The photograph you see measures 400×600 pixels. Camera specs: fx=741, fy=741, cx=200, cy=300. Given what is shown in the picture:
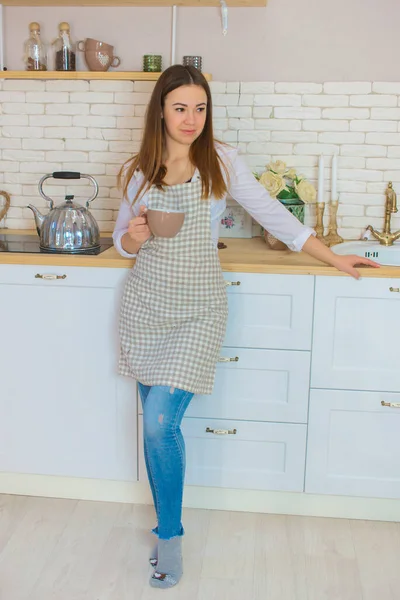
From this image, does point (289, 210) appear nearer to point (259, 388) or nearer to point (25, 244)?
point (259, 388)

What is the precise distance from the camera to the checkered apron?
213 centimetres

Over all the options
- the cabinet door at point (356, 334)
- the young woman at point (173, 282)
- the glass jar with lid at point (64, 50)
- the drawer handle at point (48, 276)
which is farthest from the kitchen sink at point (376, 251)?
the glass jar with lid at point (64, 50)

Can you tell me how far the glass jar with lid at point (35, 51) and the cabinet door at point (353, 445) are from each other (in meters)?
1.62

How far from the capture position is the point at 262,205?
2287 mm

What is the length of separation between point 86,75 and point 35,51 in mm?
230

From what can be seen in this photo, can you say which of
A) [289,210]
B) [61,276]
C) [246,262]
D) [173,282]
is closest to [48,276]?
[61,276]

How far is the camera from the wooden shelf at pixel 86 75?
2.77 m

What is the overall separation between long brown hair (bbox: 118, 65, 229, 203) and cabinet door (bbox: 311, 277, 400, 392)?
1.60ft

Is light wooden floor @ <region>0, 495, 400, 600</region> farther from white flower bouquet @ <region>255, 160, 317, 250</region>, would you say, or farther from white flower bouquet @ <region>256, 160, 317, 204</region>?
white flower bouquet @ <region>256, 160, 317, 204</region>

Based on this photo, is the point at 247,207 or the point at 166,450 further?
the point at 247,207

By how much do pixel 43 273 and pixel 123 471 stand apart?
2.44ft

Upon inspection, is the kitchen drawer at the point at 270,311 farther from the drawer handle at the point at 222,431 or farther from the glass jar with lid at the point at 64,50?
the glass jar with lid at the point at 64,50

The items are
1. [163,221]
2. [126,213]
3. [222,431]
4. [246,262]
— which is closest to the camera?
[163,221]

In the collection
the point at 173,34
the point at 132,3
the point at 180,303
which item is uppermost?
the point at 132,3
